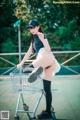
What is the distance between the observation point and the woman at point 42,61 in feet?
8.23

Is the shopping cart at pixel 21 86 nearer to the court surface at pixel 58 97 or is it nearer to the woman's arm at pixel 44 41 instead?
the court surface at pixel 58 97

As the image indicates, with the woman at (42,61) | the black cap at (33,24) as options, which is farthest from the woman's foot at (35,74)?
the black cap at (33,24)

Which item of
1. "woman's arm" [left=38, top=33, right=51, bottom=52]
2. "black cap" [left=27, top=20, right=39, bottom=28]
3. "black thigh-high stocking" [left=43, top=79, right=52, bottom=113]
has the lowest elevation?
"black thigh-high stocking" [left=43, top=79, right=52, bottom=113]

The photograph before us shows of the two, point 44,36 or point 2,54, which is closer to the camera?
point 44,36

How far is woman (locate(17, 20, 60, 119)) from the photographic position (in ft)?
8.23

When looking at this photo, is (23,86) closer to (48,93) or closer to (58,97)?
(48,93)

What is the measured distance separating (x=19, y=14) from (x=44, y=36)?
0.17 metres

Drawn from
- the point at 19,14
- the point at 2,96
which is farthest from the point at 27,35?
the point at 2,96

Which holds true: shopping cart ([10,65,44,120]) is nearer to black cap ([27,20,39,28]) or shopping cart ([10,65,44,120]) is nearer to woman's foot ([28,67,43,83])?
woman's foot ([28,67,43,83])

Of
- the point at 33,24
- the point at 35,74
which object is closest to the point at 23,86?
the point at 35,74

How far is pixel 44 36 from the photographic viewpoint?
8.46 ft

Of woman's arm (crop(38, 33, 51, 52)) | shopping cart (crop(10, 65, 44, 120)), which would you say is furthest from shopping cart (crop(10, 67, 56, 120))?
woman's arm (crop(38, 33, 51, 52))

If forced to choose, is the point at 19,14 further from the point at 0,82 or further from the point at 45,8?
the point at 0,82

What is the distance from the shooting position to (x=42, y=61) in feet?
8.24
